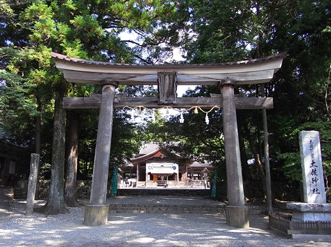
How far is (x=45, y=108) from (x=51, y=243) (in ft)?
28.6

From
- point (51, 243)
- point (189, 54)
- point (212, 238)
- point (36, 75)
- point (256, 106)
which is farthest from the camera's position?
point (189, 54)

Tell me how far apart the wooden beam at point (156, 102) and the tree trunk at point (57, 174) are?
210 cm

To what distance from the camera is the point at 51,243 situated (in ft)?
16.7

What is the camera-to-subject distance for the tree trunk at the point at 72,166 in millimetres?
11125

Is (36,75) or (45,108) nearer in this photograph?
(36,75)

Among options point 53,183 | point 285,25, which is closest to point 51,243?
point 53,183

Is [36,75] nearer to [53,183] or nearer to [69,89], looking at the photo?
[69,89]

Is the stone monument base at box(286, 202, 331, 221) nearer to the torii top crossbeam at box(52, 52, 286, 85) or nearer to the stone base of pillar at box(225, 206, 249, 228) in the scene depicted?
the stone base of pillar at box(225, 206, 249, 228)

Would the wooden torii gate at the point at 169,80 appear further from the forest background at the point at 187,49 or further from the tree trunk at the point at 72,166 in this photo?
the tree trunk at the point at 72,166

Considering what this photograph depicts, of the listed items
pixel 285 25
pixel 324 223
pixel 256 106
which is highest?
pixel 285 25

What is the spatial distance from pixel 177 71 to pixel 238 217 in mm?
4619

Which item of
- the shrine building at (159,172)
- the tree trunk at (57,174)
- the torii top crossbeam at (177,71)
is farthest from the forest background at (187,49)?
the shrine building at (159,172)

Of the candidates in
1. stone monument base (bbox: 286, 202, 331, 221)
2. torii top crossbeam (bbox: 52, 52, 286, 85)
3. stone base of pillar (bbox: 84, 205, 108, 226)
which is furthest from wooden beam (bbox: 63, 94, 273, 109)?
stone monument base (bbox: 286, 202, 331, 221)

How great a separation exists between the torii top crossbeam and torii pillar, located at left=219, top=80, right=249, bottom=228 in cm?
39
